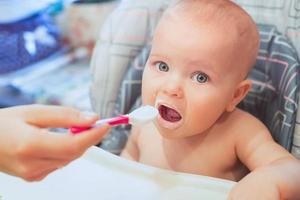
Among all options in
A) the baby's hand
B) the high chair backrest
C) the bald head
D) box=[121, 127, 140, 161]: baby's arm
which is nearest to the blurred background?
the high chair backrest

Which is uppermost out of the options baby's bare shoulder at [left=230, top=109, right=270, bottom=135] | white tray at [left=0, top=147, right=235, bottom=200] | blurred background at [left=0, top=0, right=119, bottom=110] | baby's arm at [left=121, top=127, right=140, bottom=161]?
baby's bare shoulder at [left=230, top=109, right=270, bottom=135]

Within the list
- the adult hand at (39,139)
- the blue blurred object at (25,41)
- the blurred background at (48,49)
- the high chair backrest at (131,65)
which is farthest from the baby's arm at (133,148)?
the blue blurred object at (25,41)

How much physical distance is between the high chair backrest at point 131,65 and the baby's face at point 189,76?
179 millimetres

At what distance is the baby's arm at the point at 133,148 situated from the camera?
3.55 ft

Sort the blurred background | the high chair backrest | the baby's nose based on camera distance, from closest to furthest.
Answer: the baby's nose, the high chair backrest, the blurred background

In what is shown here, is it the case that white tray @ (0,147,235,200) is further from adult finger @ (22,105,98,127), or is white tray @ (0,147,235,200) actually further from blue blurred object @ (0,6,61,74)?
blue blurred object @ (0,6,61,74)

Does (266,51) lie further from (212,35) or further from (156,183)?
(156,183)

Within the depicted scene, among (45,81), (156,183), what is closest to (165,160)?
(156,183)

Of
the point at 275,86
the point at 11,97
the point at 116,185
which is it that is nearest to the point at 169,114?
the point at 116,185

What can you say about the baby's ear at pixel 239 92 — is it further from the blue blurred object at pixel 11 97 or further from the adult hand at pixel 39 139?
the blue blurred object at pixel 11 97

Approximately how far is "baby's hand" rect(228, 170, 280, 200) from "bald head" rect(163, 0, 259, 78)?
0.24m

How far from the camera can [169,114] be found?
34.2 inches

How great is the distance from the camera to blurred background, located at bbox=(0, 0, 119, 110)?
1.96m

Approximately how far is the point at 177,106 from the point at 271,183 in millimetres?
213
